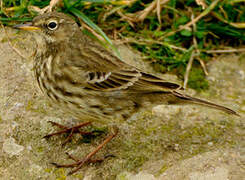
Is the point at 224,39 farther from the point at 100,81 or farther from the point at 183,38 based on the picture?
the point at 100,81

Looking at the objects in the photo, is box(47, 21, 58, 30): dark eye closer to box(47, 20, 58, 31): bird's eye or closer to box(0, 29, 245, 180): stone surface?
box(47, 20, 58, 31): bird's eye

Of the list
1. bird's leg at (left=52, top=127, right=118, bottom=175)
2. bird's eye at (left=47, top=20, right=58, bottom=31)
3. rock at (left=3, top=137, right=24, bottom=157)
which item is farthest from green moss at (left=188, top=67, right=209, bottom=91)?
rock at (left=3, top=137, right=24, bottom=157)

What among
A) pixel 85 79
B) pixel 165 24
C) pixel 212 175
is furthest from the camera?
pixel 165 24

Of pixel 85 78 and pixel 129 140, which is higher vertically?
pixel 85 78

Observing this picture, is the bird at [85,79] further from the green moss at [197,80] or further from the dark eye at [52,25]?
the green moss at [197,80]

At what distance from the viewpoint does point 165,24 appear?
18.4 ft

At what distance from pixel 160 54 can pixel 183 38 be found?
0.52 m

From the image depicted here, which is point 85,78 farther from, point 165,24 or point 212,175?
point 165,24

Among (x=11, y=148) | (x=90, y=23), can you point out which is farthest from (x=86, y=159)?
(x=90, y=23)

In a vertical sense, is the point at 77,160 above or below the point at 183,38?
below

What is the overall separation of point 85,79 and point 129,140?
842mm

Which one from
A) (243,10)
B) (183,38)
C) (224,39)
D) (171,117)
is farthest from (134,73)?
(243,10)

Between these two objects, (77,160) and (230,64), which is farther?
(230,64)

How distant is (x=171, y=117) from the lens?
171 inches
